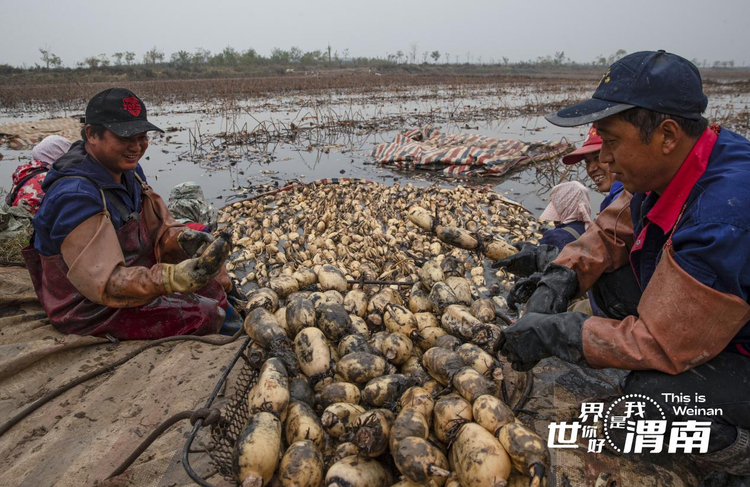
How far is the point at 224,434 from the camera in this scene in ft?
7.00

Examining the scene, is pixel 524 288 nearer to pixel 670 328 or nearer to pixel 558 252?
pixel 558 252

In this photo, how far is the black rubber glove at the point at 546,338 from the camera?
7.03 feet

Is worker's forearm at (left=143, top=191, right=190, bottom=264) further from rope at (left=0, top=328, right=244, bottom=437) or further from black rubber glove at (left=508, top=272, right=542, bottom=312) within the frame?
black rubber glove at (left=508, top=272, right=542, bottom=312)

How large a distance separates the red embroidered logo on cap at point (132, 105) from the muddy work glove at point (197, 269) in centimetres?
119

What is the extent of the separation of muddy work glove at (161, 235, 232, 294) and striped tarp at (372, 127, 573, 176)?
7084 mm

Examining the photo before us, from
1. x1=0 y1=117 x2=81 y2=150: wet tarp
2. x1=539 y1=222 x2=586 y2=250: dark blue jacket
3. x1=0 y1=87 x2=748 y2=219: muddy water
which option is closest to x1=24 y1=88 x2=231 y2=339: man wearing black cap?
x1=539 y1=222 x2=586 y2=250: dark blue jacket

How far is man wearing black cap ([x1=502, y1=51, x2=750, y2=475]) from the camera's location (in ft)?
6.00

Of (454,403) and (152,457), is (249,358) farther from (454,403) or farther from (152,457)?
(454,403)

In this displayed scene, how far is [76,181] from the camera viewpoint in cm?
290

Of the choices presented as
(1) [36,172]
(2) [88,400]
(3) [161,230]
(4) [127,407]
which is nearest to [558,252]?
(4) [127,407]

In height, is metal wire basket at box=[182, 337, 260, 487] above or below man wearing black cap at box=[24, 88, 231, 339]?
below

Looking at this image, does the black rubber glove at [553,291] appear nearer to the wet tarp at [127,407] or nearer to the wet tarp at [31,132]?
the wet tarp at [127,407]

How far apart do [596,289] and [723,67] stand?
16440 cm

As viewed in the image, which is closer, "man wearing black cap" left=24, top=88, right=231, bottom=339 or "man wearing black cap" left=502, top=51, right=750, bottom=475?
"man wearing black cap" left=502, top=51, right=750, bottom=475
